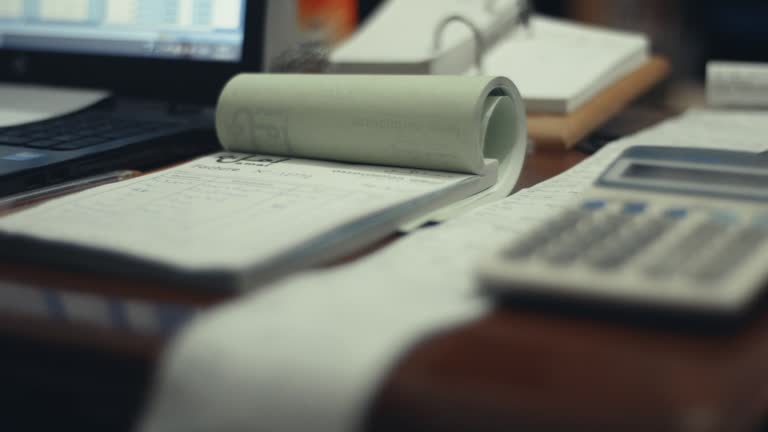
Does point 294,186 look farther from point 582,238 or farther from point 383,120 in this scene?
point 582,238

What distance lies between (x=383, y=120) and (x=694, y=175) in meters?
0.21

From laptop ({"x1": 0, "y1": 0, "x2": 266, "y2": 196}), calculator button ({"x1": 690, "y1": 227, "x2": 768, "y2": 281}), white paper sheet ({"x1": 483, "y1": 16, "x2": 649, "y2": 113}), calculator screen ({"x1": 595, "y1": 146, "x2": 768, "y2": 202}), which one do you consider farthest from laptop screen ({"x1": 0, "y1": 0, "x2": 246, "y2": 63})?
calculator button ({"x1": 690, "y1": 227, "x2": 768, "y2": 281})

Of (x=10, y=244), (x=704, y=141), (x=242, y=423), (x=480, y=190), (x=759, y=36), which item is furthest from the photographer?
(x=759, y=36)

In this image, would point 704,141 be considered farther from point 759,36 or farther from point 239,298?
point 759,36

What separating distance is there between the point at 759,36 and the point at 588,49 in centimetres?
127

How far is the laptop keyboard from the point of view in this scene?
2.00 feet

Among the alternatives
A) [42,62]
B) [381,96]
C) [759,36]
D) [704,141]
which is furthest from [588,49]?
[759,36]

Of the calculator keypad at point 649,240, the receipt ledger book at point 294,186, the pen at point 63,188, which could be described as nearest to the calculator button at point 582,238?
the calculator keypad at point 649,240

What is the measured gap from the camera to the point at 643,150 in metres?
0.47

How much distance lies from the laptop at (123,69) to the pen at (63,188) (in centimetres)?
2

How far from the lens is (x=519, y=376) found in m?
0.25

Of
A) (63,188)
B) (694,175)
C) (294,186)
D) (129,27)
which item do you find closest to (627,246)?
(694,175)

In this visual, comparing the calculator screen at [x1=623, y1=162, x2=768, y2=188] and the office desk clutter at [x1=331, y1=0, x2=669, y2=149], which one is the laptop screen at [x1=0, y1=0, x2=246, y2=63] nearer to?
the office desk clutter at [x1=331, y1=0, x2=669, y2=149]

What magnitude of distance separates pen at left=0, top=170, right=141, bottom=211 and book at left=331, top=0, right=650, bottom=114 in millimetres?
310
